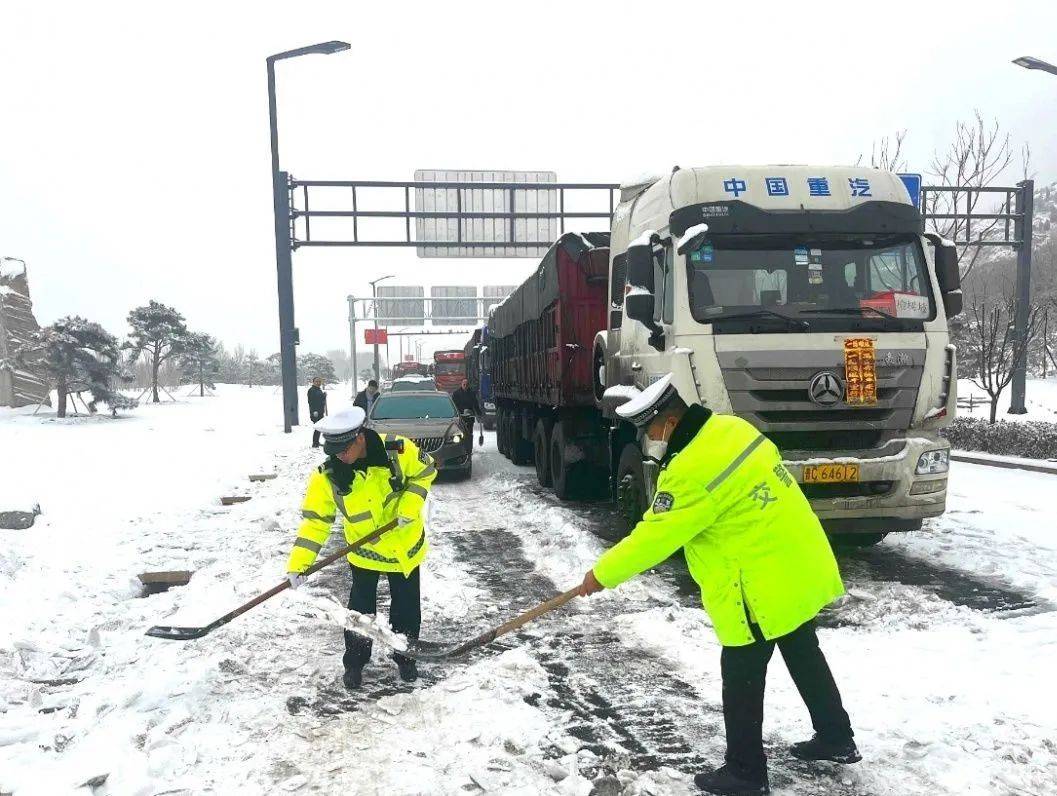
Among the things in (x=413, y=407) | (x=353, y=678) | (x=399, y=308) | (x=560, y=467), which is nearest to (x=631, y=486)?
(x=560, y=467)

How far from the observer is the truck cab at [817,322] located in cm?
554

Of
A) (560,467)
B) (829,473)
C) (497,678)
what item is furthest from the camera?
(560,467)

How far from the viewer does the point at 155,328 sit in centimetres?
3534

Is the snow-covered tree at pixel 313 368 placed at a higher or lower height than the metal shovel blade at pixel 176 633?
higher

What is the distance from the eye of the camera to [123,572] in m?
6.52

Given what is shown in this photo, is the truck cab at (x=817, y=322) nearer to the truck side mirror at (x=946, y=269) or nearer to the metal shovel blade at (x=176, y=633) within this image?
the truck side mirror at (x=946, y=269)

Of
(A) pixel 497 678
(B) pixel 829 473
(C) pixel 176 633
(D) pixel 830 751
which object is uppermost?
(B) pixel 829 473

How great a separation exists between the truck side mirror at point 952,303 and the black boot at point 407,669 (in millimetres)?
5104

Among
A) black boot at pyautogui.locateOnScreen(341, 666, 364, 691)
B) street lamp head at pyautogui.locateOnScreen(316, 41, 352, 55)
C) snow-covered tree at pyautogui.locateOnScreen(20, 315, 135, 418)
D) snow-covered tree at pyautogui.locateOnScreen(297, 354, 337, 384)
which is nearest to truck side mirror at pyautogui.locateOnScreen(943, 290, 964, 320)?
black boot at pyautogui.locateOnScreen(341, 666, 364, 691)

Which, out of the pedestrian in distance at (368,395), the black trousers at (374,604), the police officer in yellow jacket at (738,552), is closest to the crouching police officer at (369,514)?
the black trousers at (374,604)

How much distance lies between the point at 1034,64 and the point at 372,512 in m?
16.7

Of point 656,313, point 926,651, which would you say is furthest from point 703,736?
point 656,313

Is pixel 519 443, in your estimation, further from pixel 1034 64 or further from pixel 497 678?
pixel 1034 64

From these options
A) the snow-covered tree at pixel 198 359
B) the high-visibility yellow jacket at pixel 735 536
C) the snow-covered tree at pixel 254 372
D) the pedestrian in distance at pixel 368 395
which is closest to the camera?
the high-visibility yellow jacket at pixel 735 536
